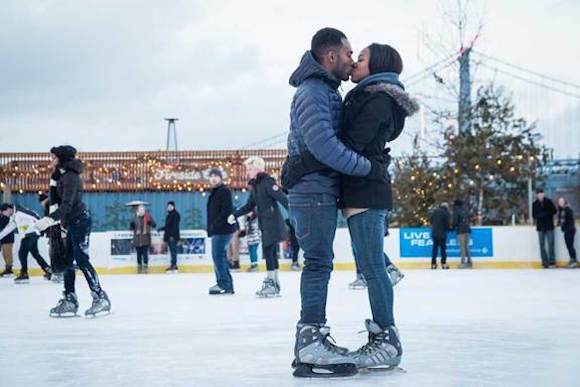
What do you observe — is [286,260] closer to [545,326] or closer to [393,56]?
[545,326]

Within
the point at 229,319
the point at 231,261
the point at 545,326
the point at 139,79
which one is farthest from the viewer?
the point at 139,79

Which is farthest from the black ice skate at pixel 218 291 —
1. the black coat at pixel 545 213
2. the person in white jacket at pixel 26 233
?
the black coat at pixel 545 213

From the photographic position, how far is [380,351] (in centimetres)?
379

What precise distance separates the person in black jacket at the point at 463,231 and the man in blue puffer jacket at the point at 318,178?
1350cm

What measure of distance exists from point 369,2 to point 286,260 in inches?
1436

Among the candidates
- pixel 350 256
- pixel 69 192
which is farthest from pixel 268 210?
pixel 350 256

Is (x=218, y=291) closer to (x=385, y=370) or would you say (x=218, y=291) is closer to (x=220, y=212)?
(x=220, y=212)

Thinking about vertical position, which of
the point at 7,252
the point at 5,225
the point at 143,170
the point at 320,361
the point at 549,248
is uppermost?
the point at 143,170

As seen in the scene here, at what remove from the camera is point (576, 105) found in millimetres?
41000

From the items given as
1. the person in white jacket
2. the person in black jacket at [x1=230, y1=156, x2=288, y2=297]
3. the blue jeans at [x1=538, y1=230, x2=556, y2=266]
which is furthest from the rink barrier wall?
the person in black jacket at [x1=230, y1=156, x2=288, y2=297]

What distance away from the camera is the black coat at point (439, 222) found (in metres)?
16.8

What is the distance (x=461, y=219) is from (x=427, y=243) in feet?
3.65

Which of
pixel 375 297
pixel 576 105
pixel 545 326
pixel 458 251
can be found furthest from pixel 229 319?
pixel 576 105

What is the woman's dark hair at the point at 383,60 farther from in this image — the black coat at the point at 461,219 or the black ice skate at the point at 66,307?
the black coat at the point at 461,219
